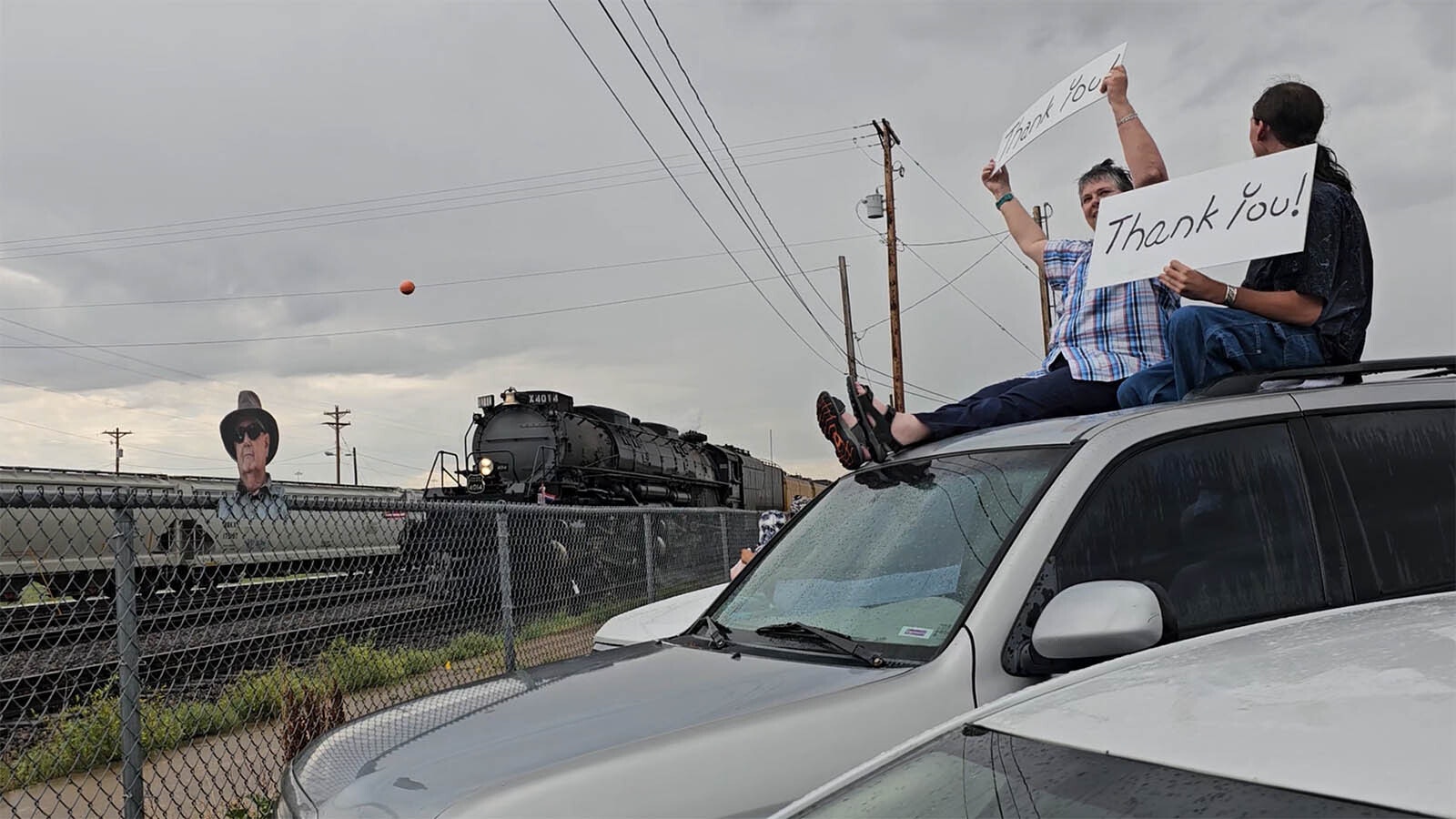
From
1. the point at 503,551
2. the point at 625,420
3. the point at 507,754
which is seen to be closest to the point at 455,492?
the point at 625,420

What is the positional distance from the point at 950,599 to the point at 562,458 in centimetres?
1604

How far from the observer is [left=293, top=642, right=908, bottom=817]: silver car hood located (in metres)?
2.05

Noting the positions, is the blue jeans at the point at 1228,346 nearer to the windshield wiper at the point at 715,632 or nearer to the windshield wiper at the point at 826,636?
the windshield wiper at the point at 826,636

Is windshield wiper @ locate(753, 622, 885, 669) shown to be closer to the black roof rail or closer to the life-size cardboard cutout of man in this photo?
the black roof rail

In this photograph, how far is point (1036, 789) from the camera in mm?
1383

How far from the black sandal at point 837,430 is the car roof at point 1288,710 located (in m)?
1.75

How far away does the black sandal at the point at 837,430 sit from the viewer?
3.61 meters

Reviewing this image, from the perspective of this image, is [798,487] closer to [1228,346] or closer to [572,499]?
[572,499]

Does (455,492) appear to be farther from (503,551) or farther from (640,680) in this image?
(640,680)

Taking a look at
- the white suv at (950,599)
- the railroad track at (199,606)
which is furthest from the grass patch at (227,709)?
the white suv at (950,599)

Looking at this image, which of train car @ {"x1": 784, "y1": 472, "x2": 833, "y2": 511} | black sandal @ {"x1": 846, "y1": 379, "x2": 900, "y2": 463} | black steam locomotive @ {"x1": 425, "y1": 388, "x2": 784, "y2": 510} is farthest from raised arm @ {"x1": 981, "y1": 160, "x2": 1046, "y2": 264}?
train car @ {"x1": 784, "y1": 472, "x2": 833, "y2": 511}

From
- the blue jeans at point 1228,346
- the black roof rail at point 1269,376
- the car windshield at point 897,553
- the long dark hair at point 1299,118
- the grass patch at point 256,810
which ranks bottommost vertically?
the grass patch at point 256,810

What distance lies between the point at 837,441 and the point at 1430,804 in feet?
8.98

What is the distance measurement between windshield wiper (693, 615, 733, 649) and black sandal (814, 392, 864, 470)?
0.80m
